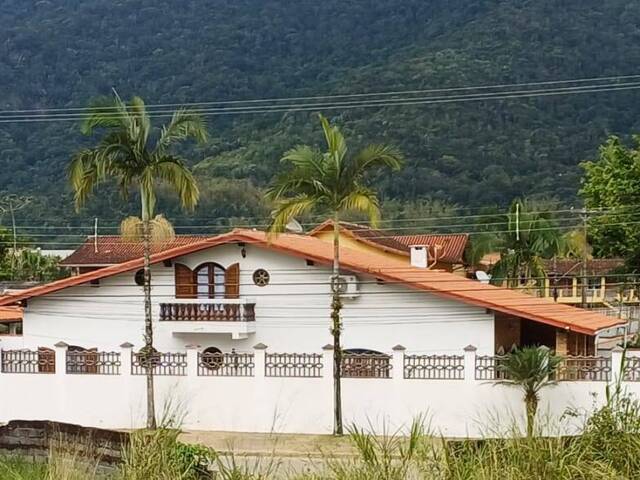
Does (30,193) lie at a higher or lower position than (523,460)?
higher

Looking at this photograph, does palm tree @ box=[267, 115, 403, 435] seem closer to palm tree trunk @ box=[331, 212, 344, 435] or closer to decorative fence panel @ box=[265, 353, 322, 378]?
palm tree trunk @ box=[331, 212, 344, 435]

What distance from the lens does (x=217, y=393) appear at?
19516 mm

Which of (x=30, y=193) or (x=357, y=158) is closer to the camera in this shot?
(x=357, y=158)

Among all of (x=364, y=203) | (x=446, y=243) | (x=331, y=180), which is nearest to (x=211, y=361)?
(x=331, y=180)

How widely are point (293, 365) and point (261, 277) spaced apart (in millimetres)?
3566

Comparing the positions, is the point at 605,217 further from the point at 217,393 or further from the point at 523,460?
the point at 523,460

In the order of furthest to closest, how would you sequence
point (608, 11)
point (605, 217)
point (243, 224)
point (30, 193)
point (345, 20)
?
point (345, 20) < point (608, 11) < point (30, 193) < point (243, 224) < point (605, 217)

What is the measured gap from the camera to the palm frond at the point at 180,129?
59.9 ft

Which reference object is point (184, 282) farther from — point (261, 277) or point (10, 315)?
point (10, 315)

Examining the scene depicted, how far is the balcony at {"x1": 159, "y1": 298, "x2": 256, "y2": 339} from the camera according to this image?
71.2 feet

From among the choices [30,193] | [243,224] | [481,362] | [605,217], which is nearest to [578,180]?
[605,217]

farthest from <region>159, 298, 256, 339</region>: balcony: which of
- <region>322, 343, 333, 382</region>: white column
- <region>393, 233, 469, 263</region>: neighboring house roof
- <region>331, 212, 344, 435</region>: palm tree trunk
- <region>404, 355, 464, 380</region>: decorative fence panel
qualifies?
<region>393, 233, 469, 263</region>: neighboring house roof

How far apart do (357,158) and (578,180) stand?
33.9 m

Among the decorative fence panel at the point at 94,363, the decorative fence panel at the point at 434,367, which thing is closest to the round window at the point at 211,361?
the decorative fence panel at the point at 94,363
